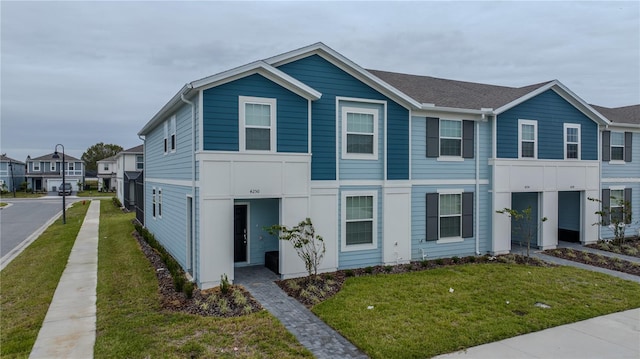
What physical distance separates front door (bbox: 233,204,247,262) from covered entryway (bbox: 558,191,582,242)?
1445 centimetres

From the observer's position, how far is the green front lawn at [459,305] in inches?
277

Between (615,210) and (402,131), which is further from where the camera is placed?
(615,210)

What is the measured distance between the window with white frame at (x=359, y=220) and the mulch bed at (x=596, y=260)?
7.55m

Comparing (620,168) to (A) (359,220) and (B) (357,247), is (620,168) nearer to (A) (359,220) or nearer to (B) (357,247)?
(A) (359,220)

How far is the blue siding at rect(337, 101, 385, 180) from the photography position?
12219 mm

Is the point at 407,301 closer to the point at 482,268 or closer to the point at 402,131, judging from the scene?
the point at 482,268

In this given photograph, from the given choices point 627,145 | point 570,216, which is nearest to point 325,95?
point 570,216

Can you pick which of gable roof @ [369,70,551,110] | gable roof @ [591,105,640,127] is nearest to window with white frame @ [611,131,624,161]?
gable roof @ [591,105,640,127]

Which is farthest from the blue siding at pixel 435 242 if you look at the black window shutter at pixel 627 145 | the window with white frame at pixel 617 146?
the black window shutter at pixel 627 145

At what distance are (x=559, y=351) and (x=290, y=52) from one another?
962cm

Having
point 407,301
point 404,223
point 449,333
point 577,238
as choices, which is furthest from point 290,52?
point 577,238

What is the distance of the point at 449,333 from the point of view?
23.7 ft

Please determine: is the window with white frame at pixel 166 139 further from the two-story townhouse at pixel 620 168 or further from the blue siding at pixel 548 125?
the two-story townhouse at pixel 620 168

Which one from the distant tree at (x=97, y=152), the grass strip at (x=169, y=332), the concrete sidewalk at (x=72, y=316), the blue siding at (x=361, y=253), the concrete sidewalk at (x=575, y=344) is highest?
the distant tree at (x=97, y=152)
